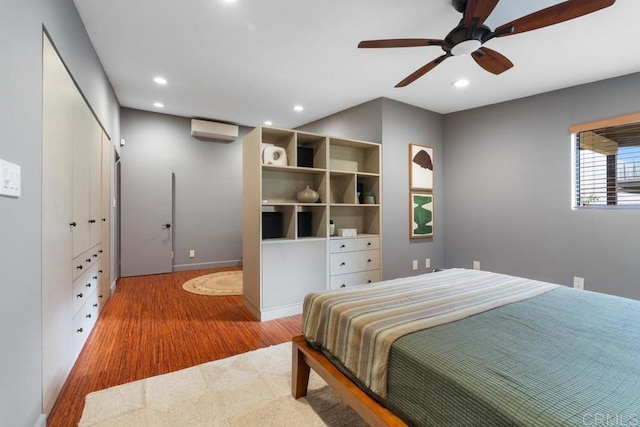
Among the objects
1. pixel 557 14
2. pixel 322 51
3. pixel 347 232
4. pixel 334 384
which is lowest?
pixel 334 384

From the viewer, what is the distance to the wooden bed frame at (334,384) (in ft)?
3.74

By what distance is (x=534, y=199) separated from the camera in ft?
12.1

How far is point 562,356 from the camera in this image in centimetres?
101

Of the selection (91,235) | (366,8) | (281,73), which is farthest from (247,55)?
(91,235)

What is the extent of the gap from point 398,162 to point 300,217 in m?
1.61

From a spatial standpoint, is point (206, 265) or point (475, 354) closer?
point (475, 354)

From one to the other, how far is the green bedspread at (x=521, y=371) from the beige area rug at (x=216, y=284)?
10.5ft

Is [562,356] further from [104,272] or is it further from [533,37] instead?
[104,272]

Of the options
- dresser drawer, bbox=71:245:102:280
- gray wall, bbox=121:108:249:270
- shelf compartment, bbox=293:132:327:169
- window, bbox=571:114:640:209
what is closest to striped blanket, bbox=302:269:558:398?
dresser drawer, bbox=71:245:102:280

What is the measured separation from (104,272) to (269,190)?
2.10m

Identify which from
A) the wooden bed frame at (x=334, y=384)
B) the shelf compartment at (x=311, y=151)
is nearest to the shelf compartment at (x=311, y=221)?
the shelf compartment at (x=311, y=151)

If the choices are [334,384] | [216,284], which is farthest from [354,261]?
[334,384]

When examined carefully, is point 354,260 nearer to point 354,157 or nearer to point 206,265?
point 354,157

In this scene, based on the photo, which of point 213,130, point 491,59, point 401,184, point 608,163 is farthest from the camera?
point 213,130
